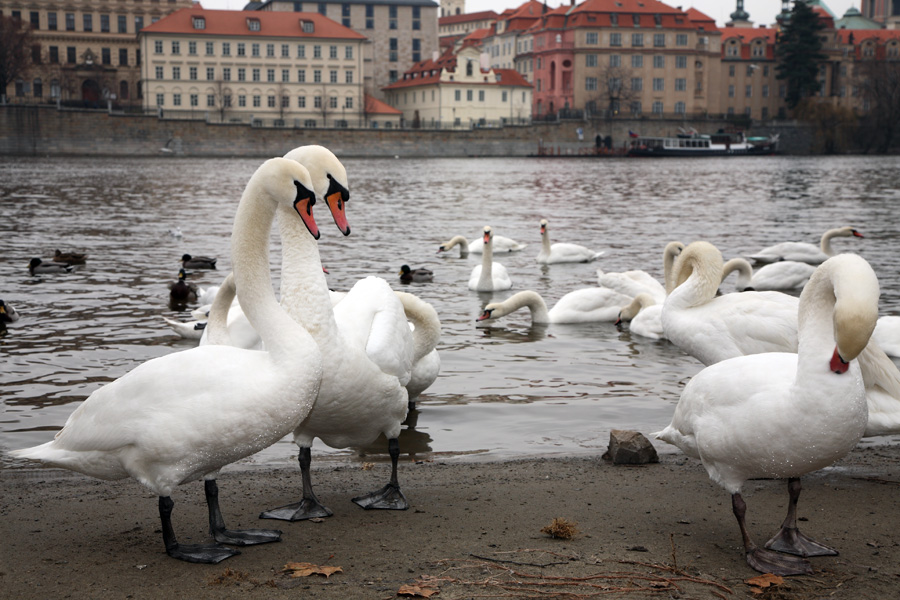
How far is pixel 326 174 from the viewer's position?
4.66 metres

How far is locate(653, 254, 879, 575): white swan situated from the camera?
3561 mm

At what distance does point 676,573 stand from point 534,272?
1229 centimetres

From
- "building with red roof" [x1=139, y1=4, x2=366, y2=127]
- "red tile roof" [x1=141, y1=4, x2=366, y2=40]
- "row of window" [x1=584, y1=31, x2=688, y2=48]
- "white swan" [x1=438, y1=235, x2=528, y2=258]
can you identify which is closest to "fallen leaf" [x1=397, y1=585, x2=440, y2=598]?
"white swan" [x1=438, y1=235, x2=528, y2=258]

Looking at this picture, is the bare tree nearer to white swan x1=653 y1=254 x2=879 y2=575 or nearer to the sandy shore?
the sandy shore

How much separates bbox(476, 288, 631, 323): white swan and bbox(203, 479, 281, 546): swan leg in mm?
6697

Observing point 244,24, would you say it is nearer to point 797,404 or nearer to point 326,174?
point 326,174

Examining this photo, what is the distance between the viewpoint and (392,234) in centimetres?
2112

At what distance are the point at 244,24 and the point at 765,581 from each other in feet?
318

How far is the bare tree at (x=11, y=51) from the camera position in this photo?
81562 mm

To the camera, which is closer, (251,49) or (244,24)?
(251,49)

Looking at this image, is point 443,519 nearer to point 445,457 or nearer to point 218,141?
point 445,457

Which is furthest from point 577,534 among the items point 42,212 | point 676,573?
point 42,212

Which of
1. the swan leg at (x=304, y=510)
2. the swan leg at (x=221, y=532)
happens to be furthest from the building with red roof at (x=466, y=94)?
the swan leg at (x=221, y=532)

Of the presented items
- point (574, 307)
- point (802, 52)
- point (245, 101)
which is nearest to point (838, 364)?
point (574, 307)
